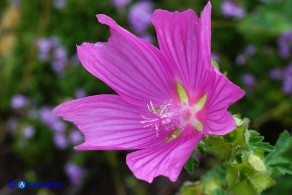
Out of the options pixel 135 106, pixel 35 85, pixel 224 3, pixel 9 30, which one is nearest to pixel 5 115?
pixel 35 85

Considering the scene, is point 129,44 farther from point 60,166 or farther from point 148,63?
point 60,166

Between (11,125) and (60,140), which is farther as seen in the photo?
(11,125)

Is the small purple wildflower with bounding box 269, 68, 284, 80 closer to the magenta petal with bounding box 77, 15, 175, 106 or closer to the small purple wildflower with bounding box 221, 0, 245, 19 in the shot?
the small purple wildflower with bounding box 221, 0, 245, 19

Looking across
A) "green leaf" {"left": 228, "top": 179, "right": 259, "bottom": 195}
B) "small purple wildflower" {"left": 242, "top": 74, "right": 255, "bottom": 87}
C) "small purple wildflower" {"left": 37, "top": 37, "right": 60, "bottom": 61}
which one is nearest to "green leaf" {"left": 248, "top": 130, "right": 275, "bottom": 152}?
"green leaf" {"left": 228, "top": 179, "right": 259, "bottom": 195}

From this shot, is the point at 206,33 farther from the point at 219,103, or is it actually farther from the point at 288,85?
the point at 288,85

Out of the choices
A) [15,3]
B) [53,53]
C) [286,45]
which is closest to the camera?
[286,45]

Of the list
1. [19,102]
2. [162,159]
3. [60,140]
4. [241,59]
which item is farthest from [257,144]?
[19,102]

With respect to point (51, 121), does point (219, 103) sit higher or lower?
higher
